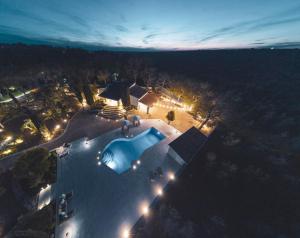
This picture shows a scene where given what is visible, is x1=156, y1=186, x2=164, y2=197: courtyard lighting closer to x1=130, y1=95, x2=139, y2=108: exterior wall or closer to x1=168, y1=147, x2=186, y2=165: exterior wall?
x1=168, y1=147, x2=186, y2=165: exterior wall

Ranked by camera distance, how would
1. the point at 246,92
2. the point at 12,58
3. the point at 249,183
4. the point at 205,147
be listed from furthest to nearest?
the point at 12,58, the point at 246,92, the point at 205,147, the point at 249,183

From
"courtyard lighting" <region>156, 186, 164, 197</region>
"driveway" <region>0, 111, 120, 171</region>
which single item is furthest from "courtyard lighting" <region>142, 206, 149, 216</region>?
"driveway" <region>0, 111, 120, 171</region>

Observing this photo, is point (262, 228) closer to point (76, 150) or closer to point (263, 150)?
point (263, 150)

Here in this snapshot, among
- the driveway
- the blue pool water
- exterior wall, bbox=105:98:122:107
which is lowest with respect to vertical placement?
the blue pool water

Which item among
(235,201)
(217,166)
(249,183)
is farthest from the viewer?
(217,166)

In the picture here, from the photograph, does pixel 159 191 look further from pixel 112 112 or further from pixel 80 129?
pixel 112 112

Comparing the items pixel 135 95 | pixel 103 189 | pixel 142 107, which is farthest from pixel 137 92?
pixel 103 189

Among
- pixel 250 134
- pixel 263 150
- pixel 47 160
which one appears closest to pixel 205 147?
pixel 263 150
